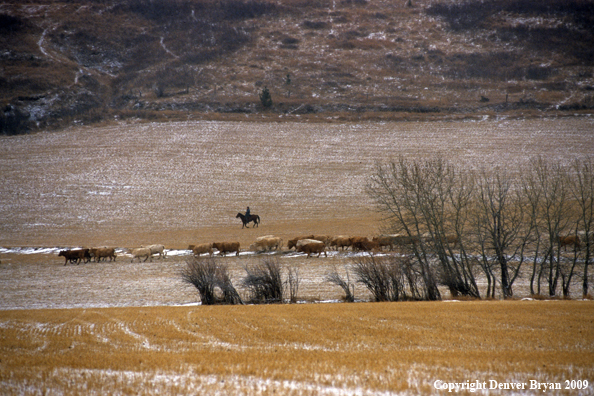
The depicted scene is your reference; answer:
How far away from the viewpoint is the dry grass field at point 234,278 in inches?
304

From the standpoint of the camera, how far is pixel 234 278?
23344mm

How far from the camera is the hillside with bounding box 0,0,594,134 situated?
269ft

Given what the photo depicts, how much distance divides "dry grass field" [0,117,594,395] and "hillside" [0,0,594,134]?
43.9 ft

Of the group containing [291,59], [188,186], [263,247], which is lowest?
[263,247]

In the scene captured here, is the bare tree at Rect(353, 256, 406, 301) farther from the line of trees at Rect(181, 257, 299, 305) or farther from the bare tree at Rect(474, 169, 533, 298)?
the bare tree at Rect(474, 169, 533, 298)

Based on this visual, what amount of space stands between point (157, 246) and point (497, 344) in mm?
26391

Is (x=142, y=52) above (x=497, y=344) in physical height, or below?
above

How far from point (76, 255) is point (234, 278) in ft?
49.1

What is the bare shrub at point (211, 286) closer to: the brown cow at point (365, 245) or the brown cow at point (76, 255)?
the brown cow at point (365, 245)

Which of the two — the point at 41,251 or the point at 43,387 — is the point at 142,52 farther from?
the point at 43,387

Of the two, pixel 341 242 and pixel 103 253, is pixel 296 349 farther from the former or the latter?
pixel 103 253

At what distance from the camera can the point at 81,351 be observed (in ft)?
31.2

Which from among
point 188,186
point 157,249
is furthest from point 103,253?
point 188,186

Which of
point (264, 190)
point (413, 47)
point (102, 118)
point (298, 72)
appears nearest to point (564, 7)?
point (413, 47)
